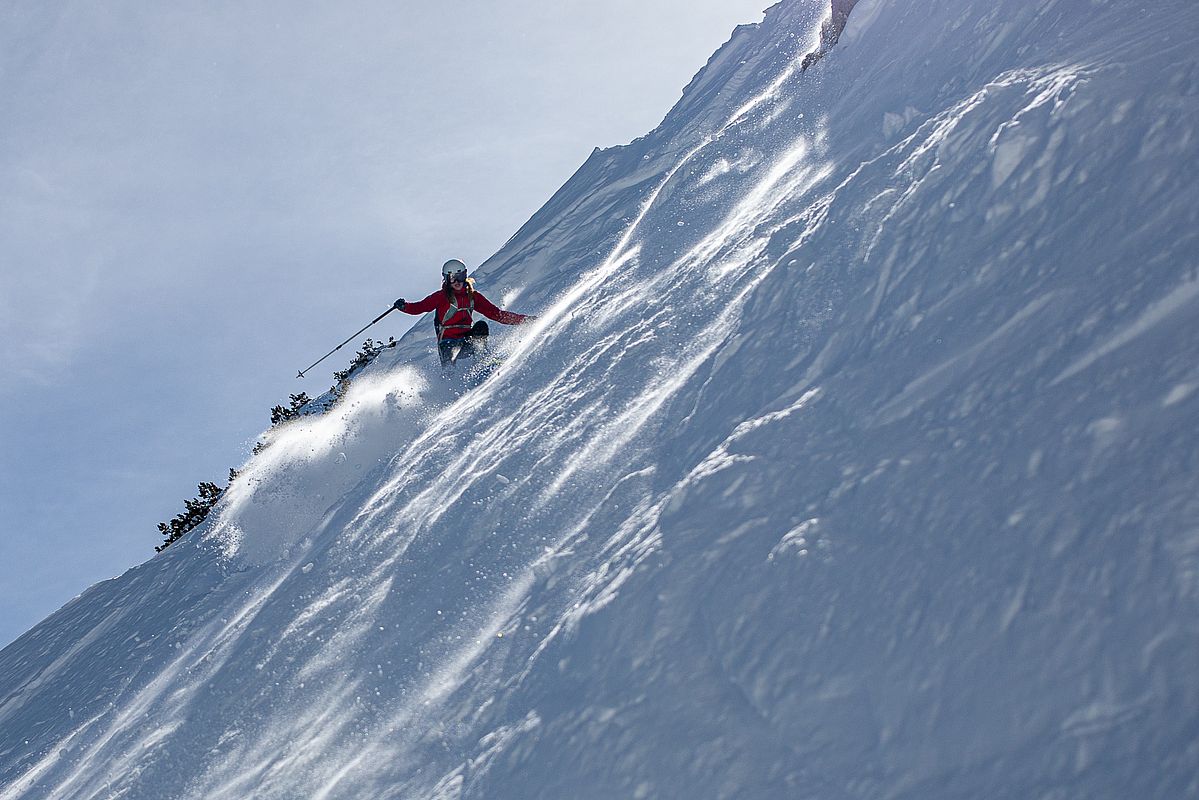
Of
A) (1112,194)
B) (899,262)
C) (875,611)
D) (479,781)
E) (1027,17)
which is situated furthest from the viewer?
(1027,17)

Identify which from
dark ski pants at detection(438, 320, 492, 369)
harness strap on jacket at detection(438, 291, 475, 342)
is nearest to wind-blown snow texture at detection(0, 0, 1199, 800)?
dark ski pants at detection(438, 320, 492, 369)

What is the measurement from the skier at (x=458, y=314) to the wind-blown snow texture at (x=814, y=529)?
6.13 ft

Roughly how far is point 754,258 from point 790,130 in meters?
4.13

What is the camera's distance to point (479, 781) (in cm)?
503

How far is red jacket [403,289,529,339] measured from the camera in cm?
1285

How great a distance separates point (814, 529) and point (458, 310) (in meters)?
8.69

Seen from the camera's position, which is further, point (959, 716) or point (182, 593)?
point (182, 593)

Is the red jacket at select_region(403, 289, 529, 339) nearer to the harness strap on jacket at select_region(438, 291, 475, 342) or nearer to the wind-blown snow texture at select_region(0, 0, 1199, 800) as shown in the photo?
the harness strap on jacket at select_region(438, 291, 475, 342)

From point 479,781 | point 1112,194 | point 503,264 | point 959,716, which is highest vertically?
point 503,264

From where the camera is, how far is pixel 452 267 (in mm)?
13156

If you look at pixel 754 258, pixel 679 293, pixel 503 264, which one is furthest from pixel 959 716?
pixel 503 264

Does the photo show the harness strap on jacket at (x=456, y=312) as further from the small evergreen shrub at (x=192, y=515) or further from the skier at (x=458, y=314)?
the small evergreen shrub at (x=192, y=515)

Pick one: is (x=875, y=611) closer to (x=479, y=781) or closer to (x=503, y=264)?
(x=479, y=781)

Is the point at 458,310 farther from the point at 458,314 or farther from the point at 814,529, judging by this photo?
the point at 814,529
